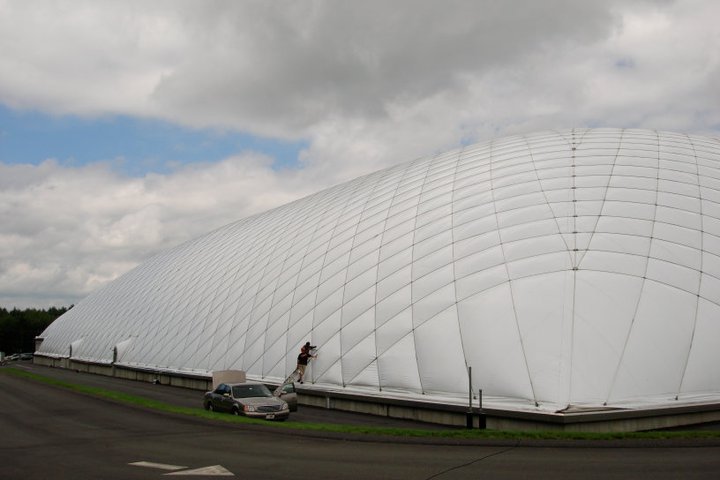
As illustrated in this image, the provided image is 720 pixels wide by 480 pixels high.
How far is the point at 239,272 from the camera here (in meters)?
39.3

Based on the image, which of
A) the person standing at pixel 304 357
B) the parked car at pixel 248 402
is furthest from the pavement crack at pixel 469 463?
the person standing at pixel 304 357

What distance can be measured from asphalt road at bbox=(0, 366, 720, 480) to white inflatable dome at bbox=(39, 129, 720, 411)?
15.7 ft

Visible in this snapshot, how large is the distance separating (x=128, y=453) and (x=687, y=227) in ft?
63.3

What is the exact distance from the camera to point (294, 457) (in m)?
13.6

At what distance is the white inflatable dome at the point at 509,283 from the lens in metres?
18.5

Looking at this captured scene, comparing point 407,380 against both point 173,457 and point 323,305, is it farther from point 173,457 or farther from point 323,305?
point 173,457

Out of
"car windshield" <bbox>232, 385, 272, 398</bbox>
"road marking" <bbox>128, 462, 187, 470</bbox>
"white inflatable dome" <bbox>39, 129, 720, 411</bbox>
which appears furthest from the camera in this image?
"car windshield" <bbox>232, 385, 272, 398</bbox>

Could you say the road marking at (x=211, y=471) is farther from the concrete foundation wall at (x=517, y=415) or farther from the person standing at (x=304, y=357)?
the person standing at (x=304, y=357)

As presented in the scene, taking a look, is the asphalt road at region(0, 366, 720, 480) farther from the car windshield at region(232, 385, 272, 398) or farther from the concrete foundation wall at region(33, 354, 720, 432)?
the car windshield at region(232, 385, 272, 398)

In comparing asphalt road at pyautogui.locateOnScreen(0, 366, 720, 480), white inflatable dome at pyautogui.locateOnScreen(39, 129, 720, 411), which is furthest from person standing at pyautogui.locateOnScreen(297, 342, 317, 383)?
asphalt road at pyautogui.locateOnScreen(0, 366, 720, 480)

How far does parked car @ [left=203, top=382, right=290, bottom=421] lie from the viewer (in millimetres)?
21547

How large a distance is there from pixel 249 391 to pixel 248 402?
39.0 inches

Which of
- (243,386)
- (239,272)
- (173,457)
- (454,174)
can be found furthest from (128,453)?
(239,272)

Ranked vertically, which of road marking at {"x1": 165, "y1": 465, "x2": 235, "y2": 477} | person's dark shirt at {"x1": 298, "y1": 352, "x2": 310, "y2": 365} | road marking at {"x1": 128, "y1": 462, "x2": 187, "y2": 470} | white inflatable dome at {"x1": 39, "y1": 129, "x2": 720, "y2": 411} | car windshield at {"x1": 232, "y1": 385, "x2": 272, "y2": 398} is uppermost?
white inflatable dome at {"x1": 39, "y1": 129, "x2": 720, "y2": 411}
